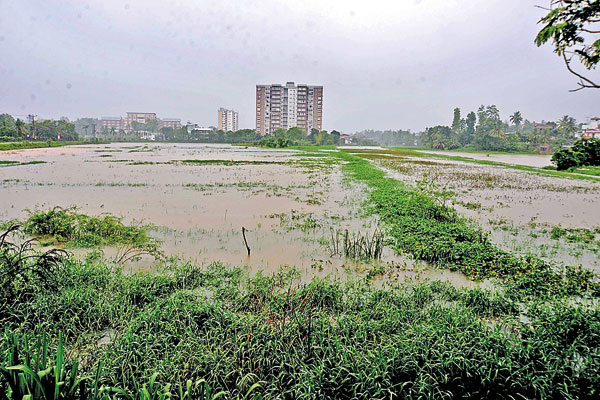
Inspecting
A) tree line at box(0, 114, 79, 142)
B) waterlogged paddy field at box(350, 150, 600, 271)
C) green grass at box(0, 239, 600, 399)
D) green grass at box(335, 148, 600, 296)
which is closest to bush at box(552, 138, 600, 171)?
green grass at box(0, 239, 600, 399)

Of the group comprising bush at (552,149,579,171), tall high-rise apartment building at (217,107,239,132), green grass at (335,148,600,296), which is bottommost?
green grass at (335,148,600,296)

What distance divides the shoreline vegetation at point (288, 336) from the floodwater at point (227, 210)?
0.82 meters

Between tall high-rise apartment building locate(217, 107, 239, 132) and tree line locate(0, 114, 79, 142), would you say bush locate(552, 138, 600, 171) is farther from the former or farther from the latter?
tall high-rise apartment building locate(217, 107, 239, 132)

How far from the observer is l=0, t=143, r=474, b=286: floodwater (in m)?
6.28

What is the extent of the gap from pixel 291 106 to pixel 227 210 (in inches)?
3827

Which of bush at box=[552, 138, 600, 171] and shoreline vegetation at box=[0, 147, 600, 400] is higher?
bush at box=[552, 138, 600, 171]

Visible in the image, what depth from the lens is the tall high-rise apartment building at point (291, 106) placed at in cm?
10236

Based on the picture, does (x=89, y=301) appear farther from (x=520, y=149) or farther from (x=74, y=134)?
(x=74, y=134)

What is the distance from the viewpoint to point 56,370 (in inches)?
77.1

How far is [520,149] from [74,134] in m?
85.7

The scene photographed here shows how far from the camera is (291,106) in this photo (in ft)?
339

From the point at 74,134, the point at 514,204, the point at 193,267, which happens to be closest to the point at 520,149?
the point at 514,204

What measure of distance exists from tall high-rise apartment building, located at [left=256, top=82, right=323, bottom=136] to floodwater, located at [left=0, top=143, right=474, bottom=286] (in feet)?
285

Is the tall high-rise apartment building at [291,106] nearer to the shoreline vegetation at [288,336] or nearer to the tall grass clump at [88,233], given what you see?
the tall grass clump at [88,233]
